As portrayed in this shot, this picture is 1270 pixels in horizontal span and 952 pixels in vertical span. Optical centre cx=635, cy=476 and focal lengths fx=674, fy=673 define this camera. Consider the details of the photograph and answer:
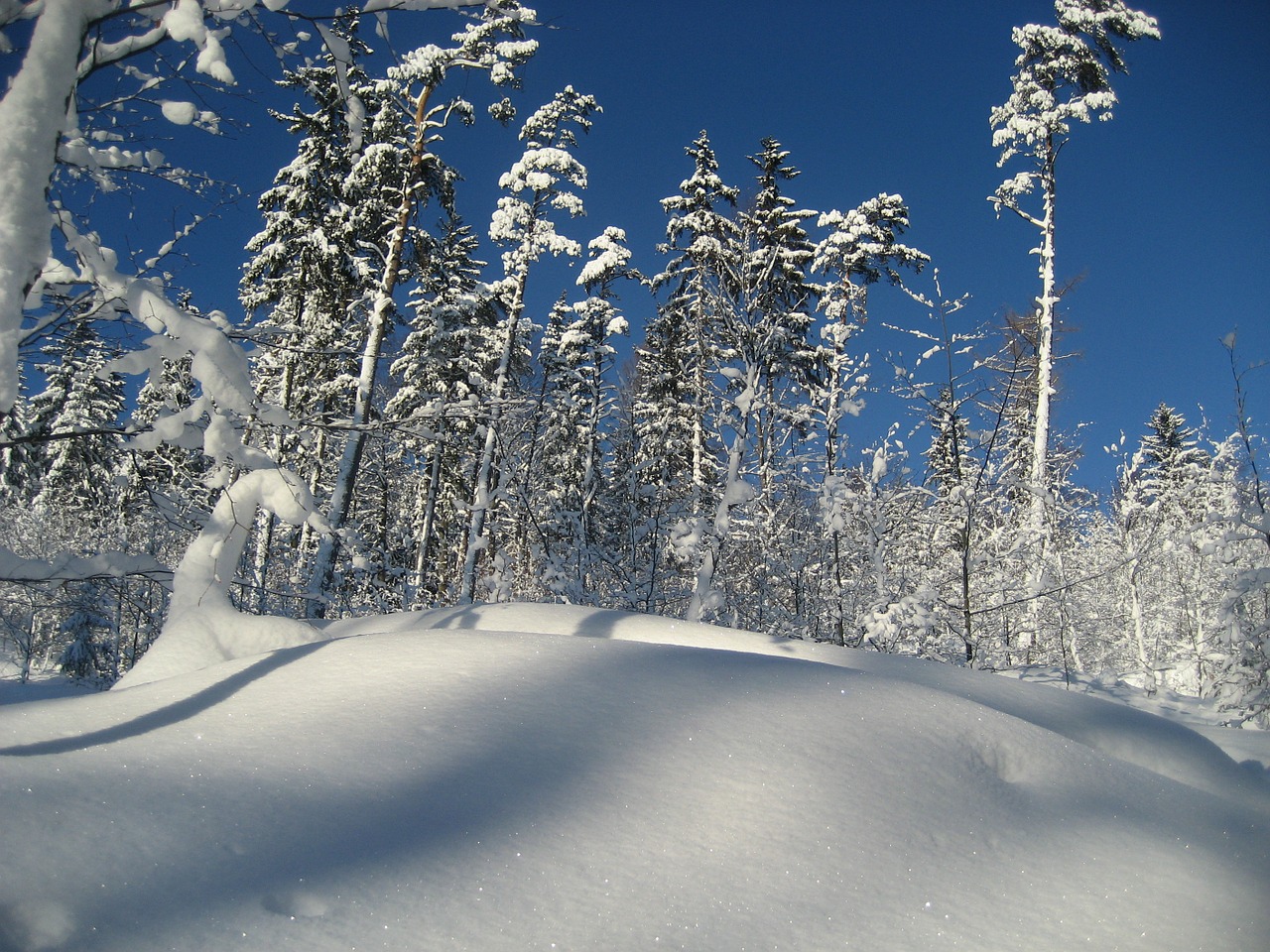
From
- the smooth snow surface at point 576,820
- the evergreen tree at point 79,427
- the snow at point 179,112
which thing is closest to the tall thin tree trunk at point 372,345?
the evergreen tree at point 79,427

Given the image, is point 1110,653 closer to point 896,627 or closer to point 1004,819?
point 896,627

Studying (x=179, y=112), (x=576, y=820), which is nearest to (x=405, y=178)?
(x=179, y=112)

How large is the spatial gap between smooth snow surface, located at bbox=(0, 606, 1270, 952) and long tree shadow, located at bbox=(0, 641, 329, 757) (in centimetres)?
1

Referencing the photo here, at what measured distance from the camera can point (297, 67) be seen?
249 cm

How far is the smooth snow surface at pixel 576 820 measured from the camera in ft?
3.90

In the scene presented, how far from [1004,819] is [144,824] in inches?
77.0

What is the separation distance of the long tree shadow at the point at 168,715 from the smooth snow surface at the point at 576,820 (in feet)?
0.04

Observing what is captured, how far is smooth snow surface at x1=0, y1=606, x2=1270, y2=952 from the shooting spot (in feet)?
3.90

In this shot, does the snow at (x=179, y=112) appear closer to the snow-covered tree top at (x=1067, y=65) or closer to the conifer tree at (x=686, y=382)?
the conifer tree at (x=686, y=382)

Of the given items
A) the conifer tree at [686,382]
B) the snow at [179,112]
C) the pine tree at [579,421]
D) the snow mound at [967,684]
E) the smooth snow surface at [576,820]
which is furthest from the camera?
the pine tree at [579,421]

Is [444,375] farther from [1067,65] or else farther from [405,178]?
[1067,65]

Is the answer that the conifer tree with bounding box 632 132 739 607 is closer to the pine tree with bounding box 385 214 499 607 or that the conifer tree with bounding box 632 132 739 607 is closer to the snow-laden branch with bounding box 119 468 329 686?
the pine tree with bounding box 385 214 499 607

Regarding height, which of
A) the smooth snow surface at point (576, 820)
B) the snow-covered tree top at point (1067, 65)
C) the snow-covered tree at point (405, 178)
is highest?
the snow-covered tree top at point (1067, 65)

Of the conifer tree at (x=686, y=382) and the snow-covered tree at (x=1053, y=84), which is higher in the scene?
the snow-covered tree at (x=1053, y=84)
